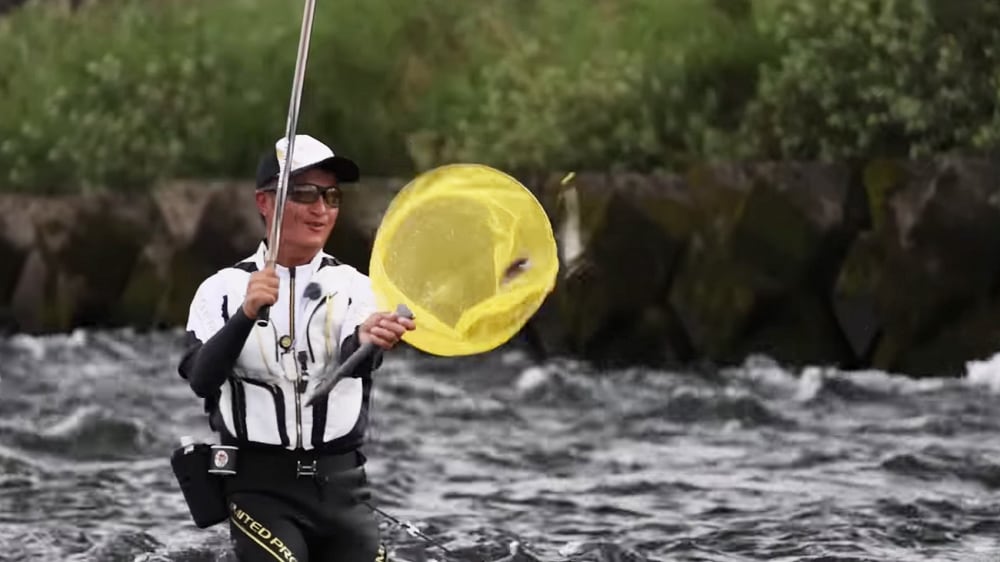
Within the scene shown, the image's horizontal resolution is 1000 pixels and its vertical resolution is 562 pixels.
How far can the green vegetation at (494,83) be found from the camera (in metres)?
14.6

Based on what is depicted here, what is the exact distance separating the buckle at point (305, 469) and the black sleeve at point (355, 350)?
282 mm

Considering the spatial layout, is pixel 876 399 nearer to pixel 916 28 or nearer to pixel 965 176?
pixel 965 176

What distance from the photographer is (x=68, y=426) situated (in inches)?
499

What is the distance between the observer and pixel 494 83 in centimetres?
1784

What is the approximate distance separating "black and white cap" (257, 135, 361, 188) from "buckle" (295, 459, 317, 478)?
736 mm

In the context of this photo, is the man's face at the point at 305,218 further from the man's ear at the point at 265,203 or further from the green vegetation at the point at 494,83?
the green vegetation at the point at 494,83

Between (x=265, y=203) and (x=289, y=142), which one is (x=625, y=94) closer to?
(x=265, y=203)

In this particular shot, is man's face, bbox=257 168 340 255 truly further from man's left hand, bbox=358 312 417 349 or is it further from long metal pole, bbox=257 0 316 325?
man's left hand, bbox=358 312 417 349

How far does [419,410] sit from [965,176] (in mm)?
4355

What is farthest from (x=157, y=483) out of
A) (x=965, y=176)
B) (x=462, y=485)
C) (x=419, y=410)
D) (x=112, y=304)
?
(x=112, y=304)

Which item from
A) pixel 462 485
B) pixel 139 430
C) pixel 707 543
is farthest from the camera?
pixel 139 430

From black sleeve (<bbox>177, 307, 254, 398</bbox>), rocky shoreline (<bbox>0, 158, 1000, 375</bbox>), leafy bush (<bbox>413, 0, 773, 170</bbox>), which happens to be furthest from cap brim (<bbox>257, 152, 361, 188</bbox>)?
leafy bush (<bbox>413, 0, 773, 170</bbox>)

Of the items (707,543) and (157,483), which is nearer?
(707,543)

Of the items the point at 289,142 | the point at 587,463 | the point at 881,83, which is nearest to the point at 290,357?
the point at 289,142
